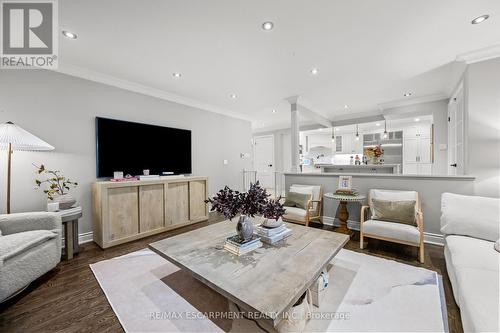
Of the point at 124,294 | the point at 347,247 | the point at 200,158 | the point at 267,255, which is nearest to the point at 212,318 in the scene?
the point at 267,255

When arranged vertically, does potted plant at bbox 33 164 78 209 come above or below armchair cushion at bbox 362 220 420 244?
above

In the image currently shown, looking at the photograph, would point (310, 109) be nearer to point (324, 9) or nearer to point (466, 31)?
point (466, 31)

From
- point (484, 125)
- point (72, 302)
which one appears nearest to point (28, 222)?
point (72, 302)

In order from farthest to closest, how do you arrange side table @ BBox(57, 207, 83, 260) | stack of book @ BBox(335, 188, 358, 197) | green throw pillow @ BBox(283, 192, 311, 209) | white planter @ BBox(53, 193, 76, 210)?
green throw pillow @ BBox(283, 192, 311, 209) → stack of book @ BBox(335, 188, 358, 197) → white planter @ BBox(53, 193, 76, 210) → side table @ BBox(57, 207, 83, 260)

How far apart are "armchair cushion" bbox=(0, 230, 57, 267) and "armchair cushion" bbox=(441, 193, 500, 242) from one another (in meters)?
4.08

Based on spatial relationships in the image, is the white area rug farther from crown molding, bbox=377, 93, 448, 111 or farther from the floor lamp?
crown molding, bbox=377, 93, 448, 111

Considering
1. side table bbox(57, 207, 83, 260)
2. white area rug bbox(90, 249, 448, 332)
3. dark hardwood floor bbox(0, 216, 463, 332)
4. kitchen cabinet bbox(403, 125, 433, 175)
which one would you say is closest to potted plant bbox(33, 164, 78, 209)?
side table bbox(57, 207, 83, 260)

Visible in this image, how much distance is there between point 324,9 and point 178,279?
9.78 ft

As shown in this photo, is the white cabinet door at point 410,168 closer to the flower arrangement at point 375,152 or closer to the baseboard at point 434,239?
the flower arrangement at point 375,152

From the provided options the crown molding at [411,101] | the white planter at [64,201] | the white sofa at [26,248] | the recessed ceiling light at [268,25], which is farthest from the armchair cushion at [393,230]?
the white planter at [64,201]

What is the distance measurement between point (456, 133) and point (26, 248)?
602 cm

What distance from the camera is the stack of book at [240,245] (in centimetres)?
164

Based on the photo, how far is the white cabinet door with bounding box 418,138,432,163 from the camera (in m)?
5.82

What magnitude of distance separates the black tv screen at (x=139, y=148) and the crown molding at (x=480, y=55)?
4581mm
